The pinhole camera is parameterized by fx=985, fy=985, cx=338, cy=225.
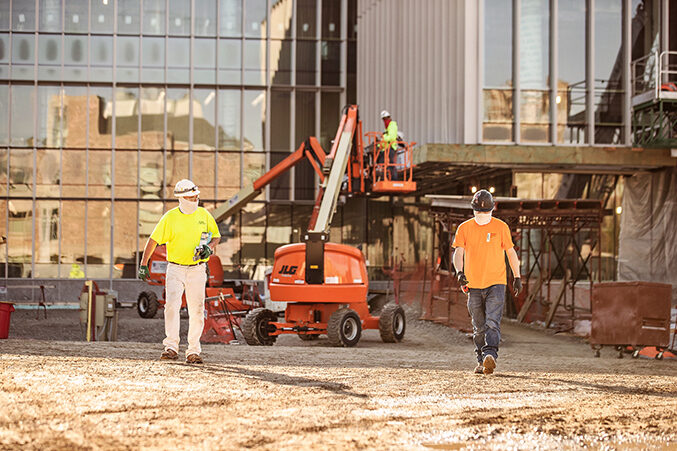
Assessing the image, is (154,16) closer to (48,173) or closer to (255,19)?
(255,19)

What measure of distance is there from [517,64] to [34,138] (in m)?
19.9

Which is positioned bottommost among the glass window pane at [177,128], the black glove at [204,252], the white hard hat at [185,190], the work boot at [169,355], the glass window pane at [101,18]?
the work boot at [169,355]

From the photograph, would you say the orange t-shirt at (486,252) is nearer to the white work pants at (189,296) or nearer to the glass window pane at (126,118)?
the white work pants at (189,296)

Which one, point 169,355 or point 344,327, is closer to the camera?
point 169,355

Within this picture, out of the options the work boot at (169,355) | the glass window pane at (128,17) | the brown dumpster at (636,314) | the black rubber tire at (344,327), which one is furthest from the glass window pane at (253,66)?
the work boot at (169,355)

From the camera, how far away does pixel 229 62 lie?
128ft

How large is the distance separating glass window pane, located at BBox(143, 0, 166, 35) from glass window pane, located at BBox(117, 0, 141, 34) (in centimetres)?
32

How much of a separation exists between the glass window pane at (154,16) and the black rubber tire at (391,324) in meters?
22.5

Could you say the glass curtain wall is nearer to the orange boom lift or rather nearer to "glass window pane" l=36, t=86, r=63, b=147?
"glass window pane" l=36, t=86, r=63, b=147

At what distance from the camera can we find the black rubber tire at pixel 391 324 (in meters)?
19.7

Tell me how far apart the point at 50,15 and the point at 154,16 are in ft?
13.2

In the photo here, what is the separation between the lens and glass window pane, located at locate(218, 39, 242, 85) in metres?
38.9

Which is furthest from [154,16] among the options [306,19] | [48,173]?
[48,173]

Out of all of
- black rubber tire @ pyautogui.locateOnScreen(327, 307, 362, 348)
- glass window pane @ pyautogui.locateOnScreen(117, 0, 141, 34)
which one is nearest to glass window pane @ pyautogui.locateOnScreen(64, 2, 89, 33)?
glass window pane @ pyautogui.locateOnScreen(117, 0, 141, 34)
